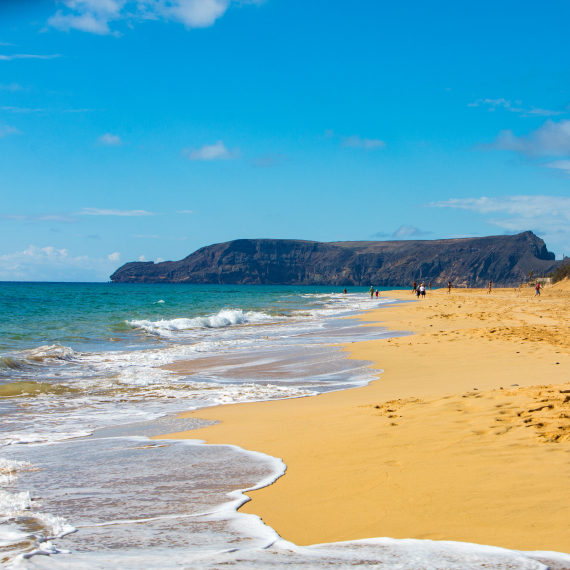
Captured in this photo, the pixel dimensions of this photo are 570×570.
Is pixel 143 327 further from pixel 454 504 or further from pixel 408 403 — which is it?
pixel 454 504

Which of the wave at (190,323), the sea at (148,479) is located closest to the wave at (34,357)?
the sea at (148,479)

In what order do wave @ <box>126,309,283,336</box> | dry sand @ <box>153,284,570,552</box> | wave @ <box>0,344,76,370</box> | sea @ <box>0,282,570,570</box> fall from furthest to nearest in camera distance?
wave @ <box>126,309,283,336</box> → wave @ <box>0,344,76,370</box> → dry sand @ <box>153,284,570,552</box> → sea @ <box>0,282,570,570</box>

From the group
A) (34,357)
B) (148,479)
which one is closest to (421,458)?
(148,479)

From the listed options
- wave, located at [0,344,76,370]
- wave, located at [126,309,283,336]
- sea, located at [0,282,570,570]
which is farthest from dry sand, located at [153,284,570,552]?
wave, located at [126,309,283,336]

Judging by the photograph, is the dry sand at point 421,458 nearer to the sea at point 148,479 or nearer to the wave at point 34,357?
the sea at point 148,479

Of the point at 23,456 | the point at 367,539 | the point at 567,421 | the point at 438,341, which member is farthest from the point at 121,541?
the point at 438,341

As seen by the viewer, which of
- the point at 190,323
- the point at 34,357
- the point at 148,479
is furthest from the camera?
the point at 190,323

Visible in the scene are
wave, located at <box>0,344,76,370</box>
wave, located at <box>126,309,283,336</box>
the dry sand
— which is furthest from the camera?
wave, located at <box>126,309,283,336</box>

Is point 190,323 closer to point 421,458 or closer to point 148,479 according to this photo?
point 148,479

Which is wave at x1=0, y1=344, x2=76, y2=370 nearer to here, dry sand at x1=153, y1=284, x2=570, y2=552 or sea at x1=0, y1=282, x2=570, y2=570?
sea at x1=0, y1=282, x2=570, y2=570

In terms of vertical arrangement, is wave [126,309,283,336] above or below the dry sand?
below

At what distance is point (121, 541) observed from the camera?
2666 millimetres

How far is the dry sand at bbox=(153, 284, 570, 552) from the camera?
2771mm

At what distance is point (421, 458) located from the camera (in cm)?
383
